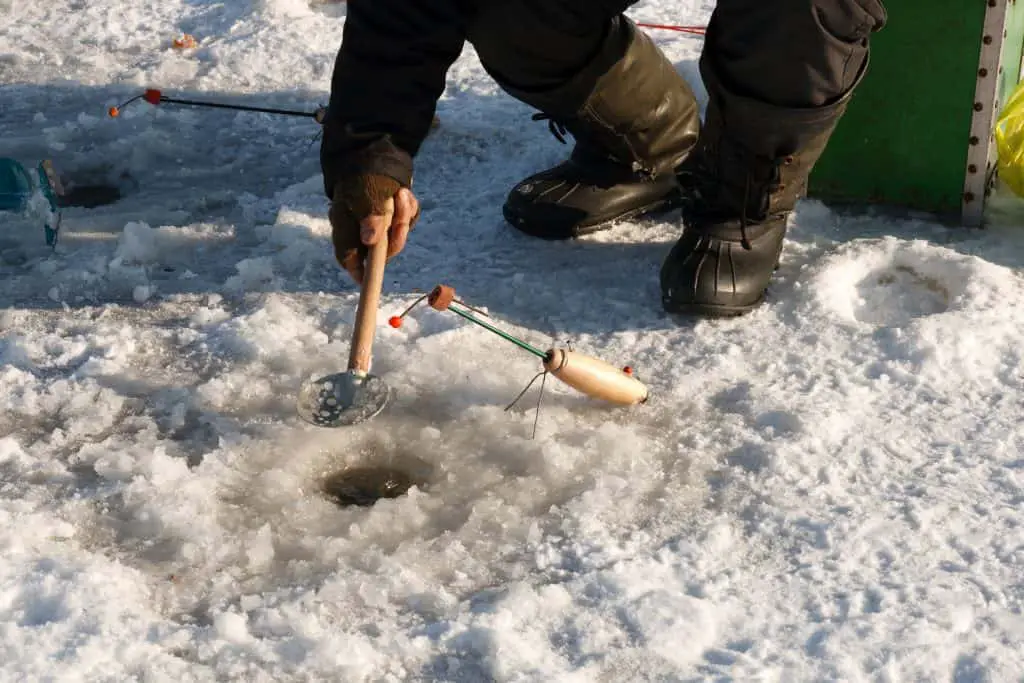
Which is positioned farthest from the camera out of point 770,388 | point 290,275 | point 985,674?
point 290,275

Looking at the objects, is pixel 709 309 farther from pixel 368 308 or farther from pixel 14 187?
pixel 14 187

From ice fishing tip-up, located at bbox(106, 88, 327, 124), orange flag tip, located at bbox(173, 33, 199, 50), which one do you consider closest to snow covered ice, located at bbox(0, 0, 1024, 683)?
ice fishing tip-up, located at bbox(106, 88, 327, 124)

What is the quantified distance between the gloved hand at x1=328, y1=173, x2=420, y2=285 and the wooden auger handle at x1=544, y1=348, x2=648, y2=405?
1.09ft

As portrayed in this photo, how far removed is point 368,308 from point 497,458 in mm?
333

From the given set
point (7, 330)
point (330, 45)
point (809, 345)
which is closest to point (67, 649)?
point (7, 330)

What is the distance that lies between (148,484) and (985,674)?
4.14ft

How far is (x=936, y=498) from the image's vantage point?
186 cm

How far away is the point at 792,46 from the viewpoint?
6.70 ft

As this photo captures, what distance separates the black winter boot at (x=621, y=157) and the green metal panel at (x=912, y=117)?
1.16 feet

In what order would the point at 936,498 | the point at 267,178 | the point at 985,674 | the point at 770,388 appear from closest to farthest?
1. the point at 985,674
2. the point at 936,498
3. the point at 770,388
4. the point at 267,178

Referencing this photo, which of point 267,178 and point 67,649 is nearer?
point 67,649

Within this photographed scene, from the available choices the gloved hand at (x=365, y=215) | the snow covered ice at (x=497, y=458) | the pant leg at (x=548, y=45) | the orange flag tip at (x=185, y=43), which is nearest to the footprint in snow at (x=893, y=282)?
the snow covered ice at (x=497, y=458)

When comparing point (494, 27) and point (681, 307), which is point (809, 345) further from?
point (494, 27)

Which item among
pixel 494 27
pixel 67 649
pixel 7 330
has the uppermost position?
pixel 494 27
